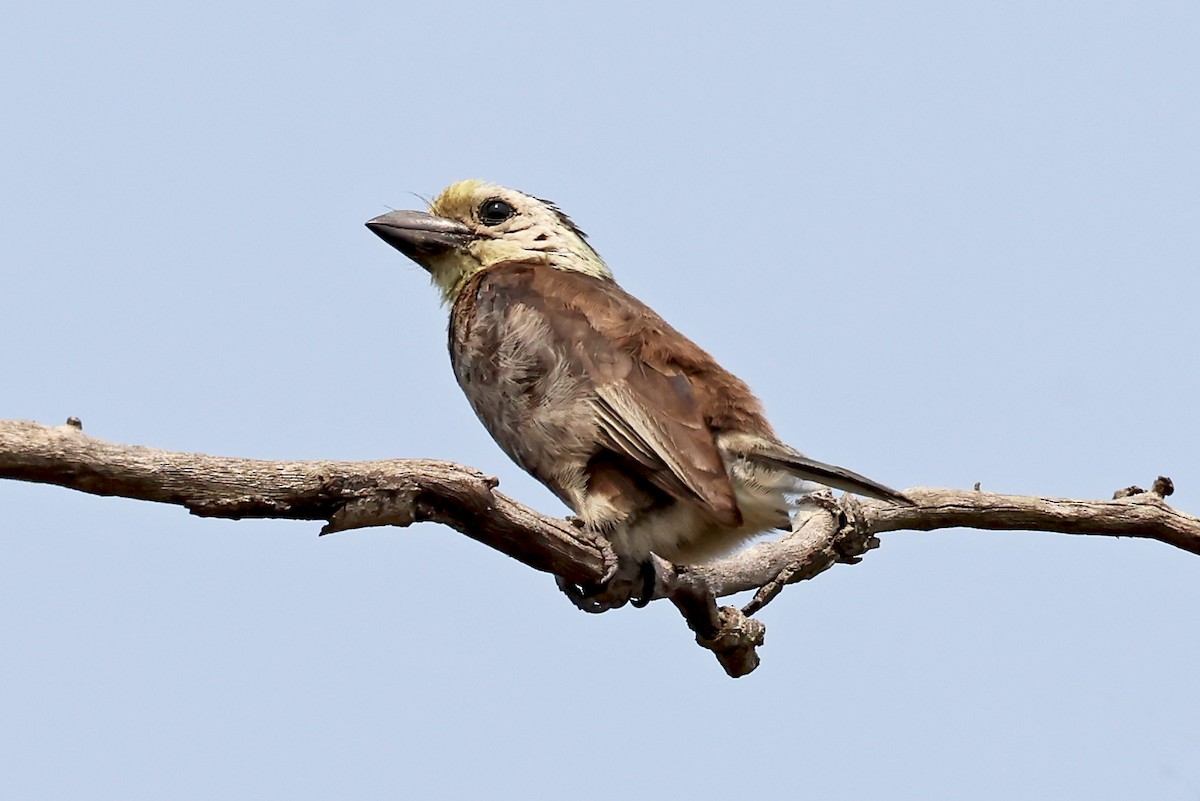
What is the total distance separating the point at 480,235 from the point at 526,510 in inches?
78.9

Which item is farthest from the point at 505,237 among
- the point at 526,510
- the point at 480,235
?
the point at 526,510

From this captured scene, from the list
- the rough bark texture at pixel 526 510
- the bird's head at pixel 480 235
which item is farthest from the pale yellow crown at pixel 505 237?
the rough bark texture at pixel 526 510

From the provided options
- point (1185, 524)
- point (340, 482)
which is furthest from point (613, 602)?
point (1185, 524)

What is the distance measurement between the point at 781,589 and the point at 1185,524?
1.72 metres

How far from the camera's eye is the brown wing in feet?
15.1

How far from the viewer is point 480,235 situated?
235 inches

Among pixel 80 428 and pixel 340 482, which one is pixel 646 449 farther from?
pixel 80 428

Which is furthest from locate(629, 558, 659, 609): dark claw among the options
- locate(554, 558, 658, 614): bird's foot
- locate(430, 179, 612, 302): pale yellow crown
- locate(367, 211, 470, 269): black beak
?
locate(367, 211, 470, 269): black beak

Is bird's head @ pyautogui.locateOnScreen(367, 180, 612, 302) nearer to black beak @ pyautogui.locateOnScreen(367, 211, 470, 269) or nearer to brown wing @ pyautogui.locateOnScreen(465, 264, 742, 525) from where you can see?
black beak @ pyautogui.locateOnScreen(367, 211, 470, 269)

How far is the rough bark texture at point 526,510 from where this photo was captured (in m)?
3.48

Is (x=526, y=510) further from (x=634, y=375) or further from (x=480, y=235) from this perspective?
(x=480, y=235)

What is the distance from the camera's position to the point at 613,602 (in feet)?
15.9

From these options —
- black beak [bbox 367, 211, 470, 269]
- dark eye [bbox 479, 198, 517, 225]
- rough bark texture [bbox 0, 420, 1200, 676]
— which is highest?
dark eye [bbox 479, 198, 517, 225]

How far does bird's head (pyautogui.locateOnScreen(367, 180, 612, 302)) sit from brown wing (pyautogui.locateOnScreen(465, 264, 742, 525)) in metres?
0.51
